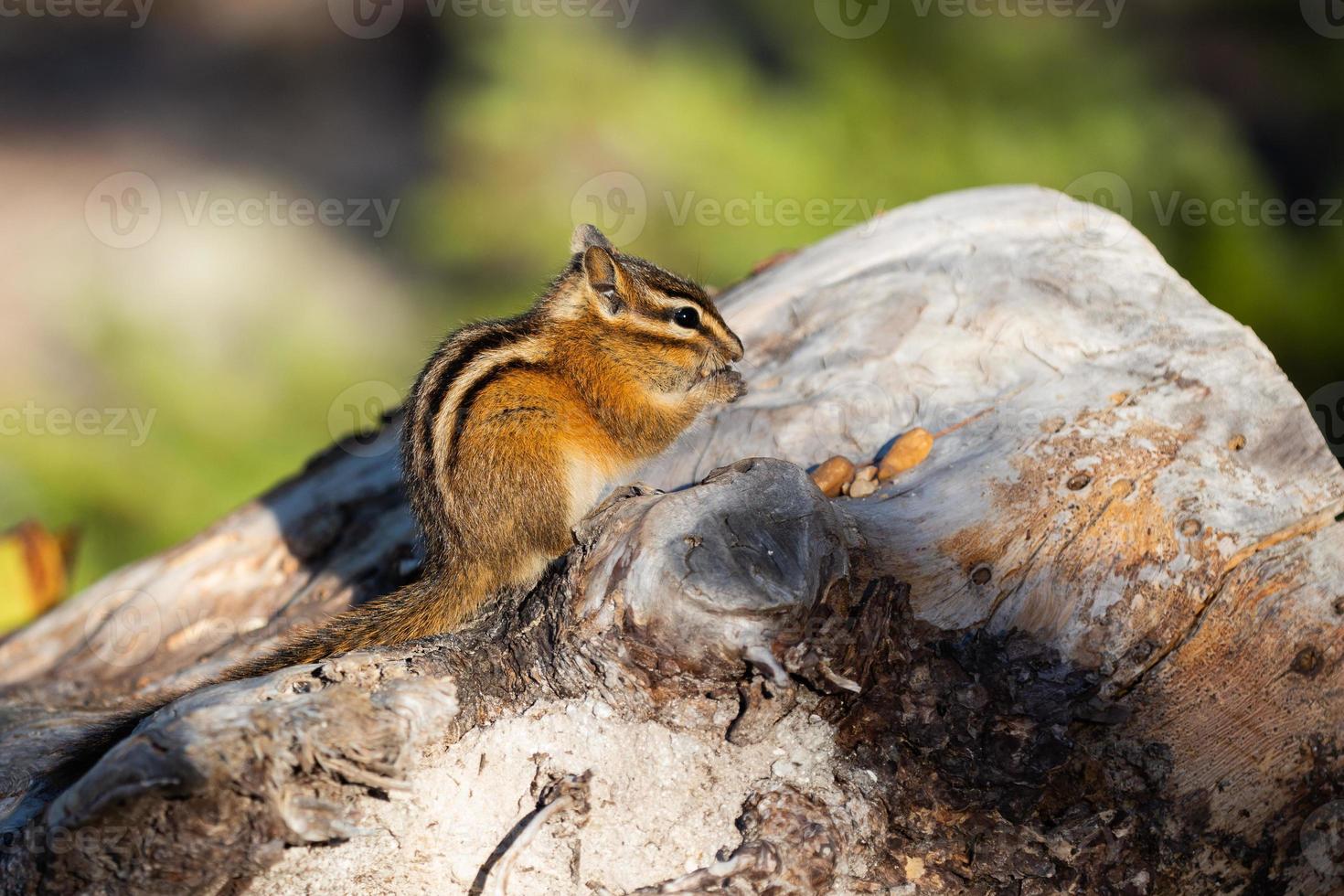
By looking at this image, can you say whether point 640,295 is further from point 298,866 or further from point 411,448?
point 298,866

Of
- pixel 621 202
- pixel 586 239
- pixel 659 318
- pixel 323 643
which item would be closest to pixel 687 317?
pixel 659 318

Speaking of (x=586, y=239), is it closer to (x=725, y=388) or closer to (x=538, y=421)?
(x=725, y=388)

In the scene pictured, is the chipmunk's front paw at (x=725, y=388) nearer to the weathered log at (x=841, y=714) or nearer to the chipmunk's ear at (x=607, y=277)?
the chipmunk's ear at (x=607, y=277)

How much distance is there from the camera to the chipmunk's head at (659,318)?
11.1 ft

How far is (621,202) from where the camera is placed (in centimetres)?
638

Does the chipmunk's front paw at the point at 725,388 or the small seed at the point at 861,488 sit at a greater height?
the chipmunk's front paw at the point at 725,388

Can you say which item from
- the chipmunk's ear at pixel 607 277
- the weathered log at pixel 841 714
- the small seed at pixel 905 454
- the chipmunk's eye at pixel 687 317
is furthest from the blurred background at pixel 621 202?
the weathered log at pixel 841 714

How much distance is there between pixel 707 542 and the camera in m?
2.19

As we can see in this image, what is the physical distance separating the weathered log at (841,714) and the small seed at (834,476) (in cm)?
25

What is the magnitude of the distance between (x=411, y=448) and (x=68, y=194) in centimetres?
793

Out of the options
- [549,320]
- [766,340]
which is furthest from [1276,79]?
[549,320]

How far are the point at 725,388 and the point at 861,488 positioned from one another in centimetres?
68

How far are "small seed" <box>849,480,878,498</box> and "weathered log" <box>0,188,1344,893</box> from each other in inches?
6.1

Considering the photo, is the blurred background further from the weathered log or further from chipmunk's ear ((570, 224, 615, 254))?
the weathered log
